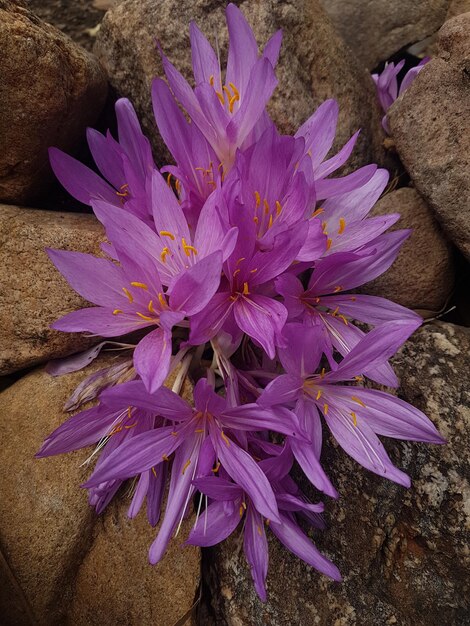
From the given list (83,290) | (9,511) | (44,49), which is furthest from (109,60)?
(9,511)

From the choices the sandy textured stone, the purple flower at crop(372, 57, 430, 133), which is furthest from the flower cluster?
the purple flower at crop(372, 57, 430, 133)

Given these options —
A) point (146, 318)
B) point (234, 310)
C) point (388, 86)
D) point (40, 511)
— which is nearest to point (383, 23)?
point (388, 86)

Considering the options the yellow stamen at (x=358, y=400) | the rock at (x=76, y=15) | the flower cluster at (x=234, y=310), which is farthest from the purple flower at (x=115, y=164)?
the rock at (x=76, y=15)

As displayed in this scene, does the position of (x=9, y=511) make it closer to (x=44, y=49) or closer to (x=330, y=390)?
(x=330, y=390)

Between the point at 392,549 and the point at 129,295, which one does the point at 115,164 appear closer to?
the point at 129,295

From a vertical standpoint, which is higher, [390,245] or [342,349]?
[390,245]

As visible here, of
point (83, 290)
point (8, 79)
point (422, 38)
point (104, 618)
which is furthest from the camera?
point (422, 38)

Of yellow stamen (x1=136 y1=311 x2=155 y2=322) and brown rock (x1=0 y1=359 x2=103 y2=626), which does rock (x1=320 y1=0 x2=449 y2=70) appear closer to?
yellow stamen (x1=136 y1=311 x2=155 y2=322)
